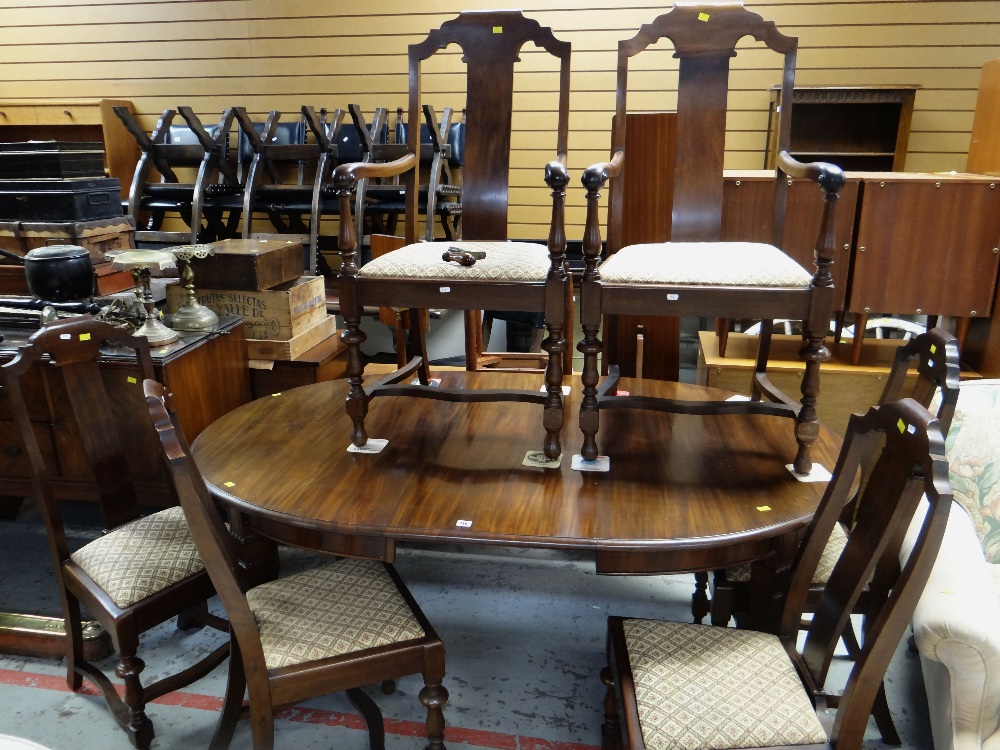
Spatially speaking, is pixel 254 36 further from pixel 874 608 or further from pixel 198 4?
pixel 874 608

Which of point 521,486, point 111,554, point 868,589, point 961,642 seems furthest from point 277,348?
point 961,642

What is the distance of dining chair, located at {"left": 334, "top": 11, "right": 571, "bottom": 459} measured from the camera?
64.5 inches

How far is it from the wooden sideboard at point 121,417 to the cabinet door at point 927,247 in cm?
241

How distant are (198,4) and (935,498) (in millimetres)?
5643

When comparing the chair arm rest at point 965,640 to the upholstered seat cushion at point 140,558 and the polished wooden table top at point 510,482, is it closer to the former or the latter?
the polished wooden table top at point 510,482

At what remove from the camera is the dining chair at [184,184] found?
440 cm

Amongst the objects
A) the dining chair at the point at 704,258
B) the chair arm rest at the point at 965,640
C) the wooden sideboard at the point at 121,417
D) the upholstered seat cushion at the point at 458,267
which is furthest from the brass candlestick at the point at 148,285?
the chair arm rest at the point at 965,640

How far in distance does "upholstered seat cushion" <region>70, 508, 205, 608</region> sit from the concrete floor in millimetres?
387

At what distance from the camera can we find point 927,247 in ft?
8.71

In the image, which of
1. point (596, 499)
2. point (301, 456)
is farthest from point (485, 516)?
point (301, 456)

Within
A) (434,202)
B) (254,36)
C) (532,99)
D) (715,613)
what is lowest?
(715,613)

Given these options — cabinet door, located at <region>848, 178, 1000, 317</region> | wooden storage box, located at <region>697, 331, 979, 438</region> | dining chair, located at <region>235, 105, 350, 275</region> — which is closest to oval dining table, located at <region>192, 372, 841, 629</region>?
wooden storage box, located at <region>697, 331, 979, 438</region>

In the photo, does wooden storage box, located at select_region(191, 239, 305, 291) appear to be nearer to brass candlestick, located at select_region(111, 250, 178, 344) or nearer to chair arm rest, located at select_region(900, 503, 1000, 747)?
brass candlestick, located at select_region(111, 250, 178, 344)

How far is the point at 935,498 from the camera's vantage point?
967 mm
